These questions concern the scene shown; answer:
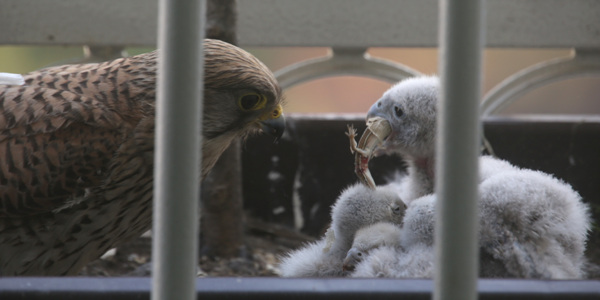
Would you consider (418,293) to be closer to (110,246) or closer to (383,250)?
(383,250)

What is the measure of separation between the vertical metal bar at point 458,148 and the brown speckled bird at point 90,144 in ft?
2.09

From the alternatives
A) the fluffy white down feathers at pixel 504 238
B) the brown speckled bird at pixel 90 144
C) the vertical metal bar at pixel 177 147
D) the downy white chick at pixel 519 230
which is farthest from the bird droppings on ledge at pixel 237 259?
the vertical metal bar at pixel 177 147

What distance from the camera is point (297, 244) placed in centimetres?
139

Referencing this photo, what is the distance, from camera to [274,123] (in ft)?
3.62

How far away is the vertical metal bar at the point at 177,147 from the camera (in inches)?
16.4

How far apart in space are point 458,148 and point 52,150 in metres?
0.71

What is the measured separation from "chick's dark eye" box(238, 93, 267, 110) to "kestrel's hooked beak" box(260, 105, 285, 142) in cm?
4

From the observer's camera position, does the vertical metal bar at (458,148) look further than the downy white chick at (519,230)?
No

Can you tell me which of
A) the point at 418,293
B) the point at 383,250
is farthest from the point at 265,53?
the point at 418,293

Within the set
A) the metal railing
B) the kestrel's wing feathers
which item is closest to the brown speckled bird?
the kestrel's wing feathers

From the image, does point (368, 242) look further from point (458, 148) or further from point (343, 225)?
point (458, 148)

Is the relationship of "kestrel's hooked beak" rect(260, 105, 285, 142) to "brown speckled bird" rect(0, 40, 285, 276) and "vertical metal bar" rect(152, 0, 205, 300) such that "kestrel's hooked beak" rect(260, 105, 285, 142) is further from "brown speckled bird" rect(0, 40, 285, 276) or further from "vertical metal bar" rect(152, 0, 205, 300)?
"vertical metal bar" rect(152, 0, 205, 300)

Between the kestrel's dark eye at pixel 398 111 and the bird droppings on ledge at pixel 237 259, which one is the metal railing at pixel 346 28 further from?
the kestrel's dark eye at pixel 398 111

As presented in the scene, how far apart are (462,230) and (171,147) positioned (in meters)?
0.21
